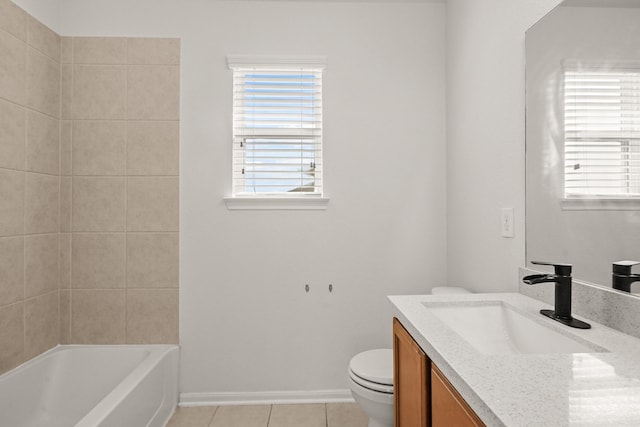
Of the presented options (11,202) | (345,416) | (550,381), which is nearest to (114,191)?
(11,202)

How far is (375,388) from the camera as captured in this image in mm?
1598

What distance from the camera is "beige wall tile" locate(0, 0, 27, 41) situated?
69.7 inches

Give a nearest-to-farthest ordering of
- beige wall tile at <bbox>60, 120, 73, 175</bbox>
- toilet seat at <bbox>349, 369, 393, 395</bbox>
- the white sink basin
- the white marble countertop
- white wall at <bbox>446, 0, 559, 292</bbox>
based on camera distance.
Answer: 1. the white marble countertop
2. the white sink basin
3. white wall at <bbox>446, 0, 559, 292</bbox>
4. toilet seat at <bbox>349, 369, 393, 395</bbox>
5. beige wall tile at <bbox>60, 120, 73, 175</bbox>

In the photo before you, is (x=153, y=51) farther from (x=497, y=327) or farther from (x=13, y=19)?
(x=497, y=327)

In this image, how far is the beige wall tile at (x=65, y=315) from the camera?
2.19 metres

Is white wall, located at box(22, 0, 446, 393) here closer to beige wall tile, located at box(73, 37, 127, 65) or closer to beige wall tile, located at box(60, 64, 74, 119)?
beige wall tile, located at box(73, 37, 127, 65)

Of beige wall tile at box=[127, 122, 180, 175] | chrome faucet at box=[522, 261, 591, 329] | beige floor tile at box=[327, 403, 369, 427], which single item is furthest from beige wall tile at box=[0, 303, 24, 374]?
chrome faucet at box=[522, 261, 591, 329]

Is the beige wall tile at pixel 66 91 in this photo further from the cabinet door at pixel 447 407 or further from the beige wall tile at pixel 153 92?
the cabinet door at pixel 447 407

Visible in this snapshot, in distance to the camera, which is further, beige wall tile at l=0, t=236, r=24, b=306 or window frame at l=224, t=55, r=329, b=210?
window frame at l=224, t=55, r=329, b=210

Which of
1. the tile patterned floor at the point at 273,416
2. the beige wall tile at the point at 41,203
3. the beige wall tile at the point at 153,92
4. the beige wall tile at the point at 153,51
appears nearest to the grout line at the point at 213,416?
the tile patterned floor at the point at 273,416

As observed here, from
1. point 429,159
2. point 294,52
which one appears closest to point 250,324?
point 429,159

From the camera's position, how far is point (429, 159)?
7.44 feet

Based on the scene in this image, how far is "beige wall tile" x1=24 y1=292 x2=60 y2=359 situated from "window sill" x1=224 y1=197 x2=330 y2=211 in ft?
3.99

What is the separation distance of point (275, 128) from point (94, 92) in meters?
1.16
